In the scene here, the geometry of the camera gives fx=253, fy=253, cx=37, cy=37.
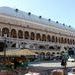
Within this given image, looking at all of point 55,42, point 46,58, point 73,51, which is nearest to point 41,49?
point 46,58

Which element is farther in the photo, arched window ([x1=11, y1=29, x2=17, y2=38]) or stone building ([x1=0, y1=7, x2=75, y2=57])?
arched window ([x1=11, y1=29, x2=17, y2=38])

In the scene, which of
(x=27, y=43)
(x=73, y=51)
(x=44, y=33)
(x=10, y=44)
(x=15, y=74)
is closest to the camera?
(x=15, y=74)

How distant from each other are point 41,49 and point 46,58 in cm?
204

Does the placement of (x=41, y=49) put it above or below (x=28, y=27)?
below

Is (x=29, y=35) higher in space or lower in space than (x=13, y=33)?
lower

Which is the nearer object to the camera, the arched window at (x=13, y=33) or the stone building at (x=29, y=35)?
the stone building at (x=29, y=35)

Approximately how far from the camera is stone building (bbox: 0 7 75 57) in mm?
40906

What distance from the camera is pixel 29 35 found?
151 ft

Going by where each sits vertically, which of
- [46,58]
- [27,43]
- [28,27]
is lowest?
[46,58]

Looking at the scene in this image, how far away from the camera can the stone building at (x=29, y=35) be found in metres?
40.9

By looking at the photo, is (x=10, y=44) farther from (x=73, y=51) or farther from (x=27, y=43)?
(x=73, y=51)

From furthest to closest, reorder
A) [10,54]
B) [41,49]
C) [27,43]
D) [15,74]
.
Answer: [41,49]
[27,43]
[10,54]
[15,74]

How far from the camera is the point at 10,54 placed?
24.5m

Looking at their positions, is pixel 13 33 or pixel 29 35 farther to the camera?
pixel 29 35
